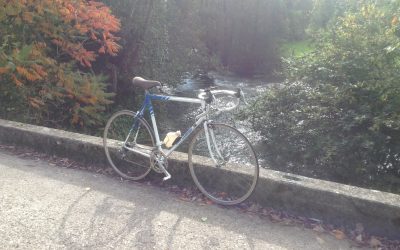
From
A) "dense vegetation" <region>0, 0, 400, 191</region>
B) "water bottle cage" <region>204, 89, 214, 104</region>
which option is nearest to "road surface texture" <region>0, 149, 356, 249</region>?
"water bottle cage" <region>204, 89, 214, 104</region>

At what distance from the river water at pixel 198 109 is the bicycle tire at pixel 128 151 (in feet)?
2.69

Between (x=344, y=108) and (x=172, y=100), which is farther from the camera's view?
(x=344, y=108)

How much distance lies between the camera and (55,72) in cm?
770

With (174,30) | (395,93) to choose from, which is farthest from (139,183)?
(174,30)

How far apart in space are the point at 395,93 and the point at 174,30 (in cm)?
897

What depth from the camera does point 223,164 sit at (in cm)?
424

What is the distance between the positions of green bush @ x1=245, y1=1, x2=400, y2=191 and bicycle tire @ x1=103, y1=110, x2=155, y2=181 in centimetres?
270

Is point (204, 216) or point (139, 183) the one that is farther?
point (139, 183)

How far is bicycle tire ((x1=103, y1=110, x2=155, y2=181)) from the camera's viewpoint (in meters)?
4.65

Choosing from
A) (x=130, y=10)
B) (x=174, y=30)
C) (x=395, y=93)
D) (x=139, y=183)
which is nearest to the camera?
(x=139, y=183)

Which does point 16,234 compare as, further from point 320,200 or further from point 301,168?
point 301,168

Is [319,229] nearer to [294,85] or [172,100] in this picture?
[172,100]

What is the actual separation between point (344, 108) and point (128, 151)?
3514 millimetres

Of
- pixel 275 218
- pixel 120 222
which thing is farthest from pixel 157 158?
pixel 275 218
